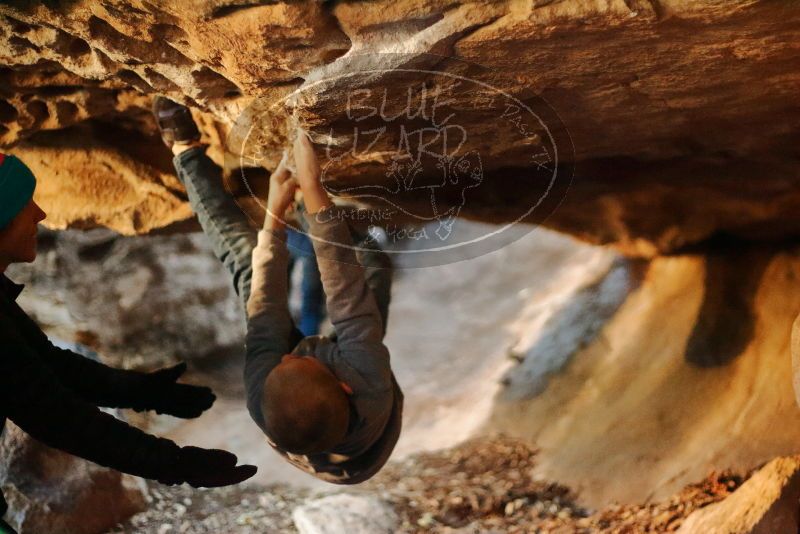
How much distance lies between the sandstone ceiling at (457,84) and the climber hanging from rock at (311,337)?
0.09 metres

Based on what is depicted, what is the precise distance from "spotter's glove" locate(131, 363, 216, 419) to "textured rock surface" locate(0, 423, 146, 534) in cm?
41

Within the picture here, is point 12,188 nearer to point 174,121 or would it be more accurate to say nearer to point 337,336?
point 174,121

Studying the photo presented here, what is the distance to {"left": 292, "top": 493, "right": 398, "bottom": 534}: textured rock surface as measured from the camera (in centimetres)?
170

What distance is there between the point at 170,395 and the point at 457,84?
0.87 metres

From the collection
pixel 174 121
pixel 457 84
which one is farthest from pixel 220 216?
pixel 457 84

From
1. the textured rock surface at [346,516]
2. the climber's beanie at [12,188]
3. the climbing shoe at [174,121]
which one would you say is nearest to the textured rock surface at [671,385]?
the textured rock surface at [346,516]

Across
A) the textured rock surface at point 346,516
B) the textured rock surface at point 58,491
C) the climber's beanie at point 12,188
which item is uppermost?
the climber's beanie at point 12,188

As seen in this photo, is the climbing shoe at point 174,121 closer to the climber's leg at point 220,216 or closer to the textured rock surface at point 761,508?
the climber's leg at point 220,216

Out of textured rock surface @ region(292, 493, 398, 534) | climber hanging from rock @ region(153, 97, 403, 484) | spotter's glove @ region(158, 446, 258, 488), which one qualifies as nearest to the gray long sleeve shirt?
climber hanging from rock @ region(153, 97, 403, 484)

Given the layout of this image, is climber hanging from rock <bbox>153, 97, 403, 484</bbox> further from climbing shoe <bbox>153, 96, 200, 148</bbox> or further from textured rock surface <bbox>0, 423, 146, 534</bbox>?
textured rock surface <bbox>0, 423, 146, 534</bbox>

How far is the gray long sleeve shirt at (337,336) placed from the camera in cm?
137

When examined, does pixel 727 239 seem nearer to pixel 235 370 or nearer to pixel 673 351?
pixel 673 351

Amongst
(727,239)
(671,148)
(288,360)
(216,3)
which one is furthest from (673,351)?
(216,3)

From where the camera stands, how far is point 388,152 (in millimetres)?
1298
